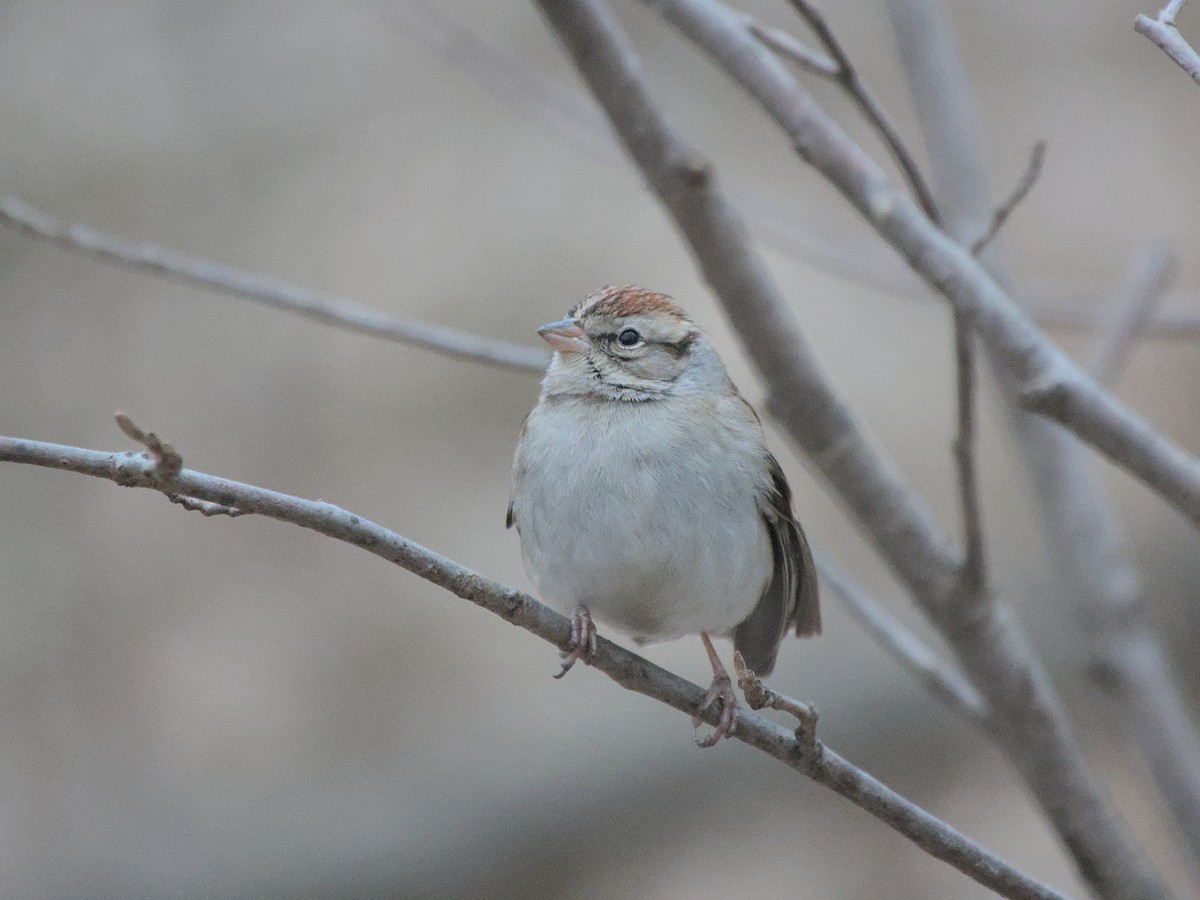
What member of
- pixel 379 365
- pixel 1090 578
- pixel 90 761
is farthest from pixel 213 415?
pixel 1090 578

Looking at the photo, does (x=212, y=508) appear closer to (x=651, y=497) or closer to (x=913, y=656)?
(x=651, y=497)

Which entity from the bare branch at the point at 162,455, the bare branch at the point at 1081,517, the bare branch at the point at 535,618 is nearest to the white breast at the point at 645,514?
the bare branch at the point at 535,618

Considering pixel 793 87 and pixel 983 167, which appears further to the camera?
pixel 983 167

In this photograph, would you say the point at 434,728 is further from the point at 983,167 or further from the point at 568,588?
the point at 983,167

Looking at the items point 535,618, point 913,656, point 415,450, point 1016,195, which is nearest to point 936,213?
point 1016,195

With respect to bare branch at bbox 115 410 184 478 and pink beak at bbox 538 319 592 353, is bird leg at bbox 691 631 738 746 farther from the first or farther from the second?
bare branch at bbox 115 410 184 478

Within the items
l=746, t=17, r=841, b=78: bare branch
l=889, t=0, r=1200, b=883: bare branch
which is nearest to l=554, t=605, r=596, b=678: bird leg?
l=746, t=17, r=841, b=78: bare branch

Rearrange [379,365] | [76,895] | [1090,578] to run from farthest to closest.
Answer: [379,365]
[76,895]
[1090,578]
